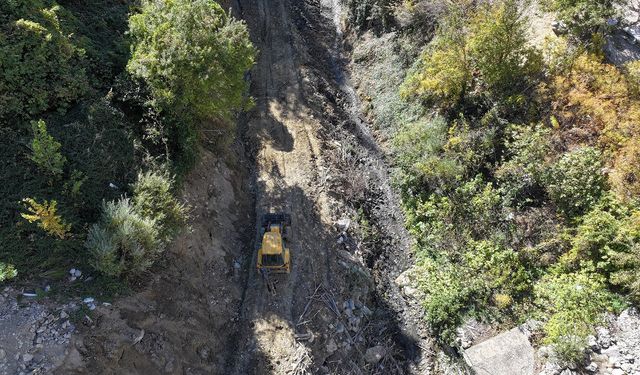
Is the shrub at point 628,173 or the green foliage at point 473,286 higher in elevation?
the shrub at point 628,173

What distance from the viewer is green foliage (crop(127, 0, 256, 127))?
45.2 feet

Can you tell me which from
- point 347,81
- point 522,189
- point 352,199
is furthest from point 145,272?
point 347,81

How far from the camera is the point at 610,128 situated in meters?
14.5

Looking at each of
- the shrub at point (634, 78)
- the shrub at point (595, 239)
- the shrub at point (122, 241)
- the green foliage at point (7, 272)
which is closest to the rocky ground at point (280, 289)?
the green foliage at point (7, 272)

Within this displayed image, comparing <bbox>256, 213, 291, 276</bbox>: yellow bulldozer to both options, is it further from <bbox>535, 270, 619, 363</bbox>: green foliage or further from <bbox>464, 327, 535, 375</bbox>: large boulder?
<bbox>535, 270, 619, 363</bbox>: green foliage

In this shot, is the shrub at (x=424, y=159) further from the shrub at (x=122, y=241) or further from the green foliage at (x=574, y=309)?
the shrub at (x=122, y=241)

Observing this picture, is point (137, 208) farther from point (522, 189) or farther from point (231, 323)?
point (522, 189)

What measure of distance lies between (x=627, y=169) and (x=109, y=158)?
54.8 ft

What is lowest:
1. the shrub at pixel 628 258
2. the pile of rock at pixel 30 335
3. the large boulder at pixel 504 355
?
the large boulder at pixel 504 355

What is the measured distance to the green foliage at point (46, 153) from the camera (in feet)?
37.2

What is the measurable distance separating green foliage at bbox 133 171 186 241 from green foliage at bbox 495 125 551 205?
1200 centimetres

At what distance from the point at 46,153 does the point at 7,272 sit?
3.28m

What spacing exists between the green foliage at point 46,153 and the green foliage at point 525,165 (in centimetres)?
1500

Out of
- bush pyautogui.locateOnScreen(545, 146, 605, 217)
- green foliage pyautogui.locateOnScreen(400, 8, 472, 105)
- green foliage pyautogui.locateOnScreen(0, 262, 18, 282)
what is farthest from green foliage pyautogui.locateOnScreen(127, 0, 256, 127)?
bush pyautogui.locateOnScreen(545, 146, 605, 217)
